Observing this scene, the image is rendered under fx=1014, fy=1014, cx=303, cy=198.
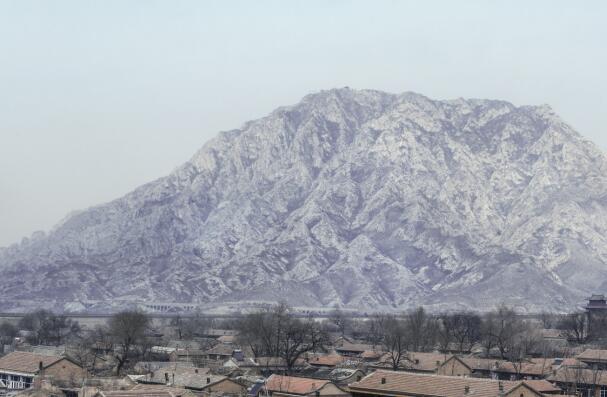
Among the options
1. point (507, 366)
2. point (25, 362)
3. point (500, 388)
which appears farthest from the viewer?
point (507, 366)

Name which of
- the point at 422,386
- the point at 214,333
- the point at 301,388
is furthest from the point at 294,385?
the point at 214,333

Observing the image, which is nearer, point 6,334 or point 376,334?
point 6,334

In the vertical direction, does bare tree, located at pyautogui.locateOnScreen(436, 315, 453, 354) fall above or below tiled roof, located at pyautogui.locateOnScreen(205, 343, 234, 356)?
above

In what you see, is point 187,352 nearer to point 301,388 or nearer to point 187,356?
point 187,356

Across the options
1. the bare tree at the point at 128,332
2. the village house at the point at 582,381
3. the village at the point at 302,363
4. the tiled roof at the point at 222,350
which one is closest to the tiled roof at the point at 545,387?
the village at the point at 302,363

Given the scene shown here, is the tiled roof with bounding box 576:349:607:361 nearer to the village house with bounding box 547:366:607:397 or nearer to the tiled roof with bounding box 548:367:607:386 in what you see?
the tiled roof with bounding box 548:367:607:386

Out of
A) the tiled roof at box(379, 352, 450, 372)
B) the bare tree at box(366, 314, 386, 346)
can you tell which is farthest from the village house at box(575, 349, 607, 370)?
the bare tree at box(366, 314, 386, 346)

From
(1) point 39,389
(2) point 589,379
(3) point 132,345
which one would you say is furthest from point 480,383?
(3) point 132,345

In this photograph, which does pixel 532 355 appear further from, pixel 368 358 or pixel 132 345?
pixel 132 345
